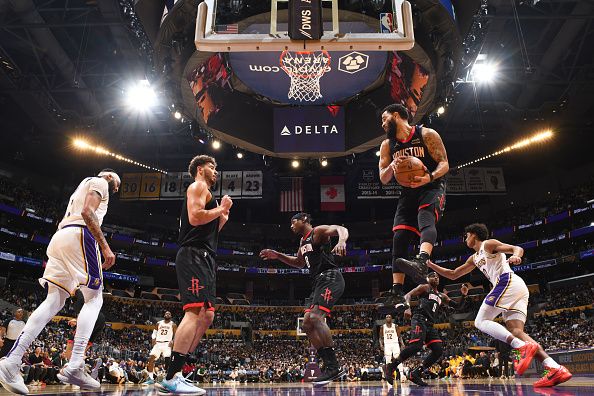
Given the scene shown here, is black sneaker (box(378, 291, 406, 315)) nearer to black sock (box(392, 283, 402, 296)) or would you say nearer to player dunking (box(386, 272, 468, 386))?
black sock (box(392, 283, 402, 296))

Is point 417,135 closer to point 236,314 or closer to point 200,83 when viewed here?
point 200,83

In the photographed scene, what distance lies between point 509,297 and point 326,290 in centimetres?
236

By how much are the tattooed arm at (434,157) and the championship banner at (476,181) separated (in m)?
23.4

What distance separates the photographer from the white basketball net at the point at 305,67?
13039mm

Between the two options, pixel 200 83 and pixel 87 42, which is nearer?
pixel 200 83

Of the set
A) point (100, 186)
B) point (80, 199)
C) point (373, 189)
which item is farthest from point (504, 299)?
point (373, 189)

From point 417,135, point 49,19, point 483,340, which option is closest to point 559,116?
point 483,340

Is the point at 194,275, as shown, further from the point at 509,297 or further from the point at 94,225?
the point at 509,297

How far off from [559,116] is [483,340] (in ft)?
43.7

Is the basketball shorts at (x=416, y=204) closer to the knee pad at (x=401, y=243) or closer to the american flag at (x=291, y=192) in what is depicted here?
the knee pad at (x=401, y=243)

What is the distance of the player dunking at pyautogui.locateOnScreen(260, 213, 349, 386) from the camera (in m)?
5.66

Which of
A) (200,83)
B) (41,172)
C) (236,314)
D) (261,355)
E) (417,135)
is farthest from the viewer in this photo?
(236,314)

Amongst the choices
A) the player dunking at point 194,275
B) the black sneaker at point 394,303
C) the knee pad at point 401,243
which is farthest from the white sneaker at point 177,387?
the knee pad at point 401,243

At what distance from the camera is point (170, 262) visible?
37594mm
